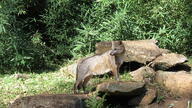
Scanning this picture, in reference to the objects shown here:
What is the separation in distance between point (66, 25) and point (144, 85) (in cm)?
373

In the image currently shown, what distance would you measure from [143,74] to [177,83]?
68 cm

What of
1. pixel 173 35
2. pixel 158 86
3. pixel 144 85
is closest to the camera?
pixel 144 85

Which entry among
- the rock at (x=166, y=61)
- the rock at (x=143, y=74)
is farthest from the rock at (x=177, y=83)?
the rock at (x=166, y=61)

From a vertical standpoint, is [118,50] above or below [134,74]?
above

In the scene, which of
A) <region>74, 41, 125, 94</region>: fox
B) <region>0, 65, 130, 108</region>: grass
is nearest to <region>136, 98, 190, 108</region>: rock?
<region>74, 41, 125, 94</region>: fox

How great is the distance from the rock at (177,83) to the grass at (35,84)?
0.71m

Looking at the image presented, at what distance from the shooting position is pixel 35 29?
10.6m

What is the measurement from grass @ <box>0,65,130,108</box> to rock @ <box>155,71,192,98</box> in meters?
0.71

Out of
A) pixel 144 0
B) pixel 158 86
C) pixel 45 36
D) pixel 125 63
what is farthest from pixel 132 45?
pixel 45 36

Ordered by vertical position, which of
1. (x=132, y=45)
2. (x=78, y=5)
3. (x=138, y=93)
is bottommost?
(x=138, y=93)

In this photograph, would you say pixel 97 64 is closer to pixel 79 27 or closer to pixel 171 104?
pixel 171 104

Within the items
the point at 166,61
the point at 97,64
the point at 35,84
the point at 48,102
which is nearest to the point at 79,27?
the point at 35,84

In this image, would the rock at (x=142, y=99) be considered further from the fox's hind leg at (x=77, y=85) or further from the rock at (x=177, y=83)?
the fox's hind leg at (x=77, y=85)

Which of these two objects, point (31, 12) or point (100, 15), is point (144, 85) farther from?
point (31, 12)
